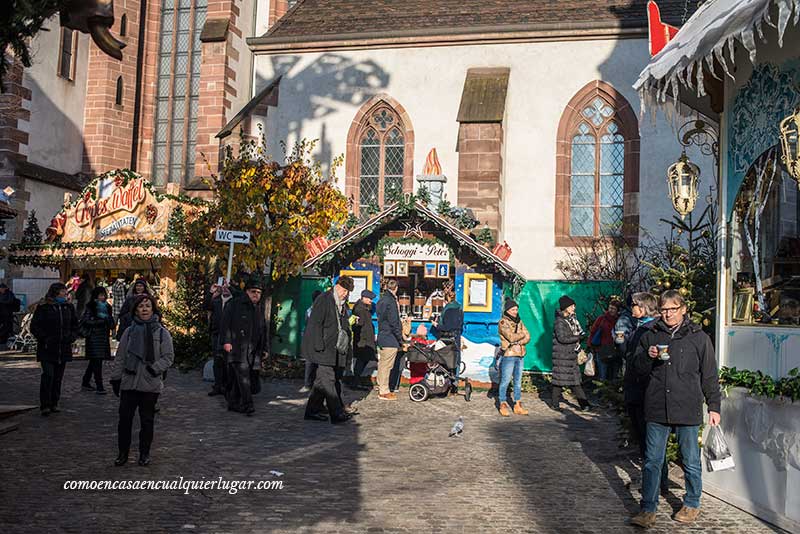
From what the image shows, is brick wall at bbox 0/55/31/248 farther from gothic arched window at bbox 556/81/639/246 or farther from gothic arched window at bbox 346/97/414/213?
gothic arched window at bbox 556/81/639/246

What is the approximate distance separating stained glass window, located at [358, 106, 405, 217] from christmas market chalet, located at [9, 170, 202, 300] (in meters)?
4.74

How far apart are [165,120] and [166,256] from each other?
900cm

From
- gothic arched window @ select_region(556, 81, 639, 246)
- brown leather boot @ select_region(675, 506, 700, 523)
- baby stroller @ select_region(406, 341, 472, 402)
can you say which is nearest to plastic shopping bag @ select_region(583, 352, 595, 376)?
baby stroller @ select_region(406, 341, 472, 402)

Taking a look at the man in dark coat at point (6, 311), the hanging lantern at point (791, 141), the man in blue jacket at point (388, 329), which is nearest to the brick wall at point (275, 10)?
the man in dark coat at point (6, 311)

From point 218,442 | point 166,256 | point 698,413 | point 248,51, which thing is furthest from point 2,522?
point 248,51

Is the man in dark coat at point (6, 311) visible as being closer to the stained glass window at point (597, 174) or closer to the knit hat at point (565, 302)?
the stained glass window at point (597, 174)

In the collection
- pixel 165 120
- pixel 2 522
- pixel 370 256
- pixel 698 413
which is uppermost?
pixel 165 120

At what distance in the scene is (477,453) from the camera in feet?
27.0

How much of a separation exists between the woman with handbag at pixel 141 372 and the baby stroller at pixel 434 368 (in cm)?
529

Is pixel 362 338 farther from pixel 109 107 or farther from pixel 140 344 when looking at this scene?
pixel 109 107

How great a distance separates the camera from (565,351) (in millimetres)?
11266

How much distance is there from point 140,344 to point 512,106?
13.1 m

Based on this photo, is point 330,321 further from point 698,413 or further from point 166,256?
point 166,256

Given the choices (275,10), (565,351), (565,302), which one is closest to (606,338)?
(565,351)
